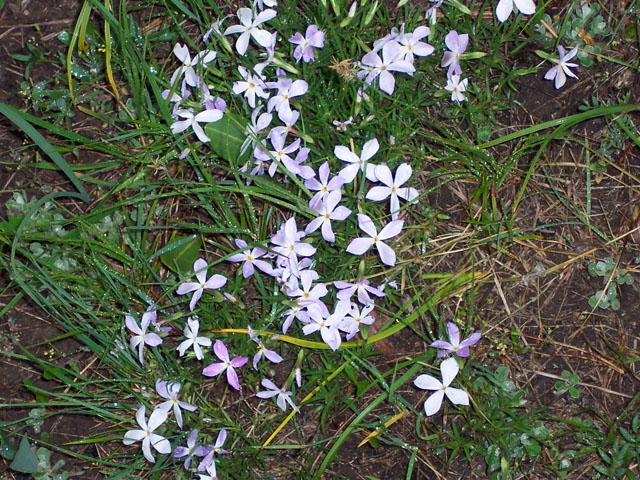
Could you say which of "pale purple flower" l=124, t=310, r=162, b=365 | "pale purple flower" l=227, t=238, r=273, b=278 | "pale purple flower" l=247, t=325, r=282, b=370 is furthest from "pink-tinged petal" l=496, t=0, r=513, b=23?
"pale purple flower" l=124, t=310, r=162, b=365

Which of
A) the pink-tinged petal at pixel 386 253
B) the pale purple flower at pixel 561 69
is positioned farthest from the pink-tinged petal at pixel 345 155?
the pale purple flower at pixel 561 69

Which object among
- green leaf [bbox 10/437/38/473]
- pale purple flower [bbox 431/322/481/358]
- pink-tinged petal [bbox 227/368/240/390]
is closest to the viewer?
pale purple flower [bbox 431/322/481/358]

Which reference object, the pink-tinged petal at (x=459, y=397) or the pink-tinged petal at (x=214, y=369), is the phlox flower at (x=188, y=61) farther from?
the pink-tinged petal at (x=459, y=397)

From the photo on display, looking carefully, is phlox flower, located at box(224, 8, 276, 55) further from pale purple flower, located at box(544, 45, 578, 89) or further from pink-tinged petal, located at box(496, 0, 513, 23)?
pale purple flower, located at box(544, 45, 578, 89)

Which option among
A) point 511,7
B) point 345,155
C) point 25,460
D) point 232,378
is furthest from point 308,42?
point 25,460

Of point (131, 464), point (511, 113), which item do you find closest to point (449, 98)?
point (511, 113)
